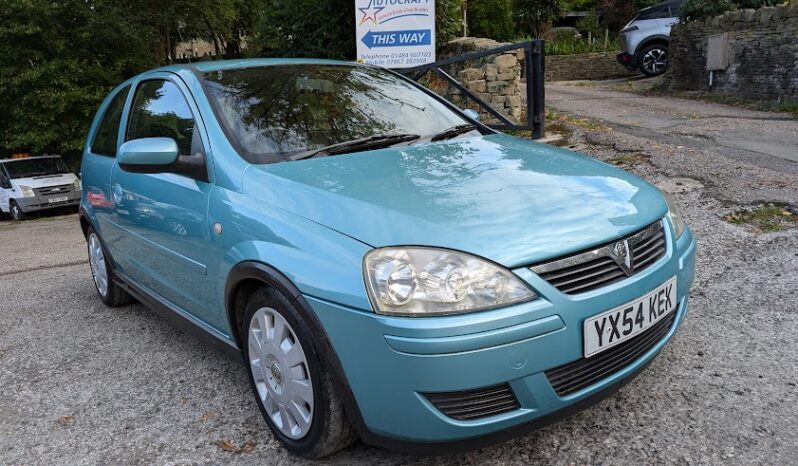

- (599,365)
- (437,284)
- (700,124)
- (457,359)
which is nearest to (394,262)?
(437,284)

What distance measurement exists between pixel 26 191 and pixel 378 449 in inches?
694

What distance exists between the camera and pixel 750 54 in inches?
466

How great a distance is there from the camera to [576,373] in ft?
6.81

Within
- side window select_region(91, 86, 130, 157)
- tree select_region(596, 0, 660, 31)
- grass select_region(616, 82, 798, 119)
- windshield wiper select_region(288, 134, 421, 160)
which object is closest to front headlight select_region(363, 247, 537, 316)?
windshield wiper select_region(288, 134, 421, 160)

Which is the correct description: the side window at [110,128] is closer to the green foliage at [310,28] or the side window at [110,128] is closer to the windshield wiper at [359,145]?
the windshield wiper at [359,145]

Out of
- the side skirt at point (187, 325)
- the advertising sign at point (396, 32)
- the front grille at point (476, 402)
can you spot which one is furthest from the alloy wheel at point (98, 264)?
the advertising sign at point (396, 32)

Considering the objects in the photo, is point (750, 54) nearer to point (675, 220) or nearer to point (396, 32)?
point (396, 32)

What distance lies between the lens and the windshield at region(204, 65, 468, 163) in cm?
281

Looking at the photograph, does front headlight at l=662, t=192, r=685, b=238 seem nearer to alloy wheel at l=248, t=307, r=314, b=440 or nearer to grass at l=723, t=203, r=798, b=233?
alloy wheel at l=248, t=307, r=314, b=440

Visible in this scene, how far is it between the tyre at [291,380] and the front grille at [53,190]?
671 inches

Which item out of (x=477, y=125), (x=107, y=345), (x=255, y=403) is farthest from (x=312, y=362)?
(x=107, y=345)

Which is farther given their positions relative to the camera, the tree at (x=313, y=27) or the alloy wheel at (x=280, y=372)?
the tree at (x=313, y=27)

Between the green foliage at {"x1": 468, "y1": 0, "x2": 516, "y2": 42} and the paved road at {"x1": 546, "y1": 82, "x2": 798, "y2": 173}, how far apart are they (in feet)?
54.4

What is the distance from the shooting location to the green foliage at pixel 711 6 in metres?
13.1
